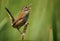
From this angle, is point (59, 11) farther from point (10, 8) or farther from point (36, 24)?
point (10, 8)

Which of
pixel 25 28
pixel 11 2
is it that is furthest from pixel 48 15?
pixel 11 2

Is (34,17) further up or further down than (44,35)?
further up

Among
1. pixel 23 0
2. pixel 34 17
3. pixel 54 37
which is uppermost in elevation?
pixel 23 0

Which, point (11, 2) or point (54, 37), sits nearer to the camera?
point (54, 37)

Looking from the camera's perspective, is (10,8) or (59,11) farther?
(10,8)

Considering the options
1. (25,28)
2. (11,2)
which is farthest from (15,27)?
(11,2)

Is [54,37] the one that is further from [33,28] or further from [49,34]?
[33,28]
